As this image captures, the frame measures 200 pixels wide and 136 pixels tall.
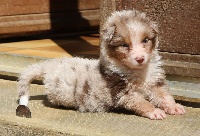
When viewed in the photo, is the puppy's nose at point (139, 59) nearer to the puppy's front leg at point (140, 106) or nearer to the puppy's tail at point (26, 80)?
the puppy's front leg at point (140, 106)

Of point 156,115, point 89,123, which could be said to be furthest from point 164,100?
point 89,123

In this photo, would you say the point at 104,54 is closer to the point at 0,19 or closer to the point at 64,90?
the point at 64,90

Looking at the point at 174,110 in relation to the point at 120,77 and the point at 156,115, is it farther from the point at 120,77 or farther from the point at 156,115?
the point at 120,77

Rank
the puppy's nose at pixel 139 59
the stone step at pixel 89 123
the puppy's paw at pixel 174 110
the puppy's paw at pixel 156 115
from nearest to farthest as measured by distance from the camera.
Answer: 1. the stone step at pixel 89 123
2. the puppy's nose at pixel 139 59
3. the puppy's paw at pixel 156 115
4. the puppy's paw at pixel 174 110

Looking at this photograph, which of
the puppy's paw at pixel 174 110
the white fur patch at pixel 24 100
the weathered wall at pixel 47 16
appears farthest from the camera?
the weathered wall at pixel 47 16

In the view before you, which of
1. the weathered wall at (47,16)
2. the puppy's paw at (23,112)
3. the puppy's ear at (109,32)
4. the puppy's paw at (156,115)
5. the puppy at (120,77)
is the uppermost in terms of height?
the puppy's ear at (109,32)

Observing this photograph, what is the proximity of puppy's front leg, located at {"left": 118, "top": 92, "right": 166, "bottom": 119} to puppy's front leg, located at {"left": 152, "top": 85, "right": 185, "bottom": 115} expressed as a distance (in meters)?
0.15

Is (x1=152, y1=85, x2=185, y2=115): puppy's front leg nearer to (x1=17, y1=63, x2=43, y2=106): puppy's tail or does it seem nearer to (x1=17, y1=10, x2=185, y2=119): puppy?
(x1=17, y1=10, x2=185, y2=119): puppy

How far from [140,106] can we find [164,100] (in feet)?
0.97

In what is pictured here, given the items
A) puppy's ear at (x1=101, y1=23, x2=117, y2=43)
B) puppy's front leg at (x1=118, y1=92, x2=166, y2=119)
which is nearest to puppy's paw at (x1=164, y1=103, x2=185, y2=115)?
puppy's front leg at (x1=118, y1=92, x2=166, y2=119)

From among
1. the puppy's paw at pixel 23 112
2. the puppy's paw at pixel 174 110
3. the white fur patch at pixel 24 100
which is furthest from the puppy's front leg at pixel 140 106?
the white fur patch at pixel 24 100

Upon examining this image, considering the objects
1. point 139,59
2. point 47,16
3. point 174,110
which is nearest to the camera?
point 139,59

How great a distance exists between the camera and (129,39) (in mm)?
4070

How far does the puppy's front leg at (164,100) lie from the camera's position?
4.36 meters
